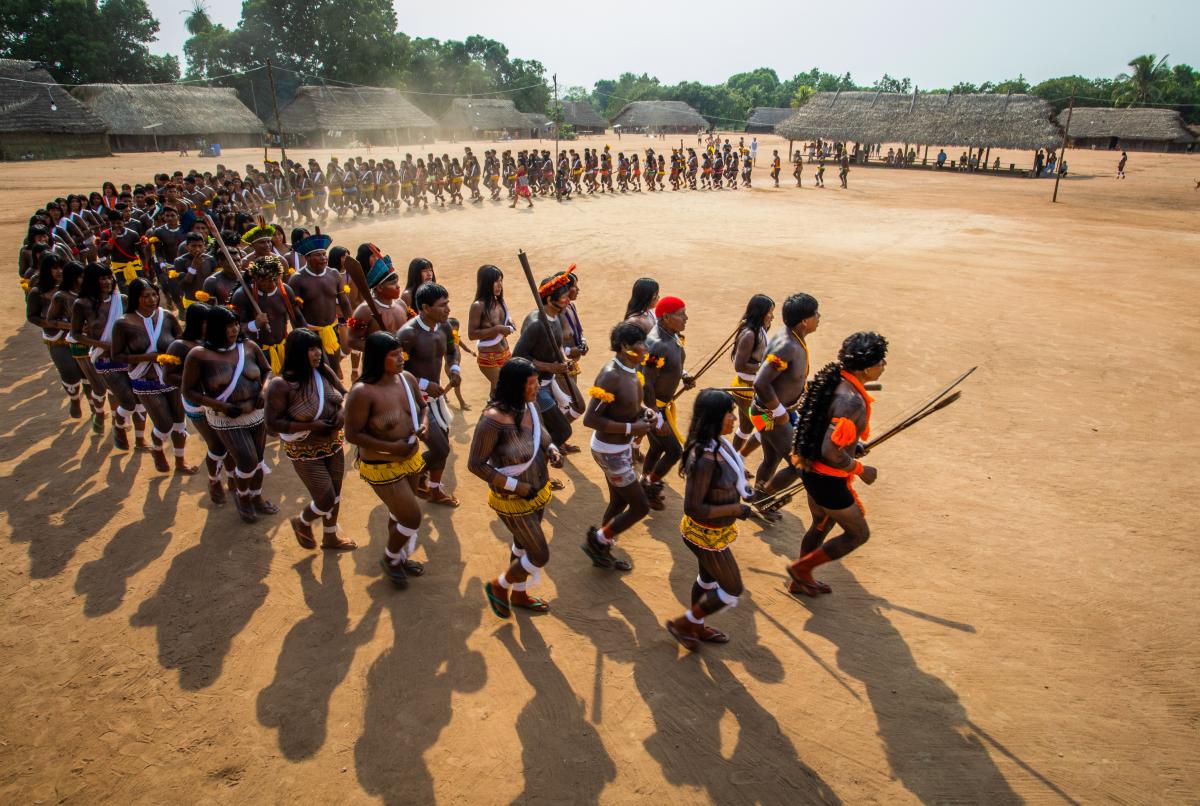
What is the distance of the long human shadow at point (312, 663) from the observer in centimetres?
397

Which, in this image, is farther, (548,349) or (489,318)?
(489,318)

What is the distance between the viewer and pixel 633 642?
4684 millimetres

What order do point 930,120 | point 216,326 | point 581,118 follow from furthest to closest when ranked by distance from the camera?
point 581,118
point 930,120
point 216,326

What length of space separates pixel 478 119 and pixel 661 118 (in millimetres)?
25576

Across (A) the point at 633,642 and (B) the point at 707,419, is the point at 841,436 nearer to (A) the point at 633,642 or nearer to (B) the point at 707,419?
(B) the point at 707,419

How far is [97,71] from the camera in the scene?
168 feet

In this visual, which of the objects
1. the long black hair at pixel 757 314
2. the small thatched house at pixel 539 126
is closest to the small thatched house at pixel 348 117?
the small thatched house at pixel 539 126

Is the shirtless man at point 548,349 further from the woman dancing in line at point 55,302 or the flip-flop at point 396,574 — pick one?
the woman dancing in line at point 55,302

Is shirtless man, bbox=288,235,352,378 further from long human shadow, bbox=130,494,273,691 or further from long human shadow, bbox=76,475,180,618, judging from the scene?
long human shadow, bbox=130,494,273,691

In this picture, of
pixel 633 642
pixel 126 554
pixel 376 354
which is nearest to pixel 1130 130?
pixel 633 642

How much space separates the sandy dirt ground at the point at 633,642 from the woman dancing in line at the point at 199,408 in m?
0.34

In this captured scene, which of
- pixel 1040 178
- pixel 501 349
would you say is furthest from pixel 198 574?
pixel 1040 178

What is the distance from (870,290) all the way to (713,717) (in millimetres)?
11654

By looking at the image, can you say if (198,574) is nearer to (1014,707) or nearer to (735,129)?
(1014,707)
